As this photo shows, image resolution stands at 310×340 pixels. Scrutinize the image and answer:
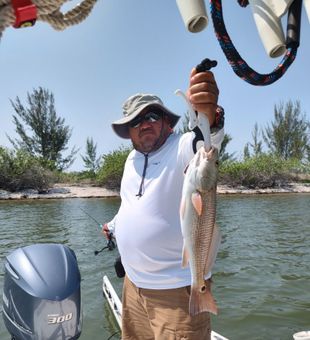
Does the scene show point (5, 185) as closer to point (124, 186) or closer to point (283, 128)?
point (124, 186)

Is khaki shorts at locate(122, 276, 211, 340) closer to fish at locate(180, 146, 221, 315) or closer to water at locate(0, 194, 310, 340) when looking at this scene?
fish at locate(180, 146, 221, 315)

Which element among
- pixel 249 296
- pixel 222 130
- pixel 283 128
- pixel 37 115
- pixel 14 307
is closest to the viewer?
pixel 222 130

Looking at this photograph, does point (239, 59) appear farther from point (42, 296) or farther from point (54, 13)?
point (42, 296)

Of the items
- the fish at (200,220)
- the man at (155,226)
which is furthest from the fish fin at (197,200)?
the man at (155,226)

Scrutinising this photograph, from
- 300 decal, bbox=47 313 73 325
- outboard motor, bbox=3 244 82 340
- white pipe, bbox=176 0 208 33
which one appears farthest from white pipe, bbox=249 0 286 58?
300 decal, bbox=47 313 73 325

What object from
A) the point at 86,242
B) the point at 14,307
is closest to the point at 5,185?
the point at 86,242

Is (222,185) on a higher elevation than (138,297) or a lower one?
lower

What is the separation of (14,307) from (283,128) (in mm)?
52753

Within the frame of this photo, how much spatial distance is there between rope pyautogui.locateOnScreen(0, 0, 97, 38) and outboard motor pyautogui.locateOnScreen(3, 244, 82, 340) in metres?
1.87

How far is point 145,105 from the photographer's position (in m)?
2.78

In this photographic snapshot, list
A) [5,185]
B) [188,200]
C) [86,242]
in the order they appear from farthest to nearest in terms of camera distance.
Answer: [5,185]
[86,242]
[188,200]

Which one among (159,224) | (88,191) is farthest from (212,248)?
(88,191)

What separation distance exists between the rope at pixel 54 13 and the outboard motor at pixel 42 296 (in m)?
1.87

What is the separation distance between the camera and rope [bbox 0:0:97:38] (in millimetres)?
1146
